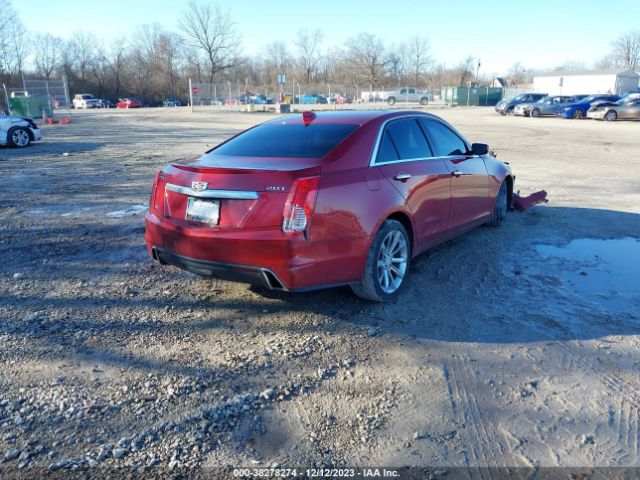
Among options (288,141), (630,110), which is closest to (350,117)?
(288,141)

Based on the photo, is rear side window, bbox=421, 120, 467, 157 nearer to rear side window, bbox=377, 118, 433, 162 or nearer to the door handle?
rear side window, bbox=377, 118, 433, 162

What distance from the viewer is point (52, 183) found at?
33.5 feet

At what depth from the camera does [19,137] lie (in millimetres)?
16547

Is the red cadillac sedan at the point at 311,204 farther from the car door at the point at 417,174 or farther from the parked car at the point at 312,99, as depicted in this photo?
the parked car at the point at 312,99

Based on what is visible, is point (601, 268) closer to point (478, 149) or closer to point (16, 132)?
point (478, 149)

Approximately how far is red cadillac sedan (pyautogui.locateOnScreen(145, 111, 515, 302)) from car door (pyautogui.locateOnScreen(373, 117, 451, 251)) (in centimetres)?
1

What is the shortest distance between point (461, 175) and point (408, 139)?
95cm

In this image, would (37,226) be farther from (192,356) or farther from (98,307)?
(192,356)

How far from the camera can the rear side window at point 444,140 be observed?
5367 mm

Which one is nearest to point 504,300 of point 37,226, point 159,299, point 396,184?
point 396,184

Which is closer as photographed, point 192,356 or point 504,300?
point 192,356

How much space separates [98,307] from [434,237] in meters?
3.20

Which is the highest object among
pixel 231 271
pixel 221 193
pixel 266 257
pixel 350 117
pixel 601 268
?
pixel 350 117

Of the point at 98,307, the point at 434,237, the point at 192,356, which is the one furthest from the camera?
the point at 434,237
